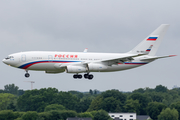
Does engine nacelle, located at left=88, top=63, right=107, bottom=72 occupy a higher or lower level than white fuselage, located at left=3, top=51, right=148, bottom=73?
lower

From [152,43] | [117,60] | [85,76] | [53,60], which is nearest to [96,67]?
[117,60]

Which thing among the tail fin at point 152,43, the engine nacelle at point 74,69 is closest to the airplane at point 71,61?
the engine nacelle at point 74,69

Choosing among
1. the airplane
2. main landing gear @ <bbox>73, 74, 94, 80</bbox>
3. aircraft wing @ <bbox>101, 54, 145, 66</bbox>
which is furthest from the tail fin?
main landing gear @ <bbox>73, 74, 94, 80</bbox>

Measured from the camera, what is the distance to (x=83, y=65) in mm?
78375

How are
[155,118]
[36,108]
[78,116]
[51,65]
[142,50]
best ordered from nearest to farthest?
1. [51,65]
2. [142,50]
3. [78,116]
4. [155,118]
5. [36,108]

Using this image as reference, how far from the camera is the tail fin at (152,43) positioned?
87188 mm

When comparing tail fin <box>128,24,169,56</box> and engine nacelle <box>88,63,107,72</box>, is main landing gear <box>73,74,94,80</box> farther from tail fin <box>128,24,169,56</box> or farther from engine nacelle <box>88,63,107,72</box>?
tail fin <box>128,24,169,56</box>

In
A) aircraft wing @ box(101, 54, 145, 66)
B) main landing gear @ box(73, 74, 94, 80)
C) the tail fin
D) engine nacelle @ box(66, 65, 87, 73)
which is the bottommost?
main landing gear @ box(73, 74, 94, 80)

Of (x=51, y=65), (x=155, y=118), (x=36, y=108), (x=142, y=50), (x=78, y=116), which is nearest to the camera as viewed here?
(x=51, y=65)

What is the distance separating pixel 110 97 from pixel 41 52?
10976cm

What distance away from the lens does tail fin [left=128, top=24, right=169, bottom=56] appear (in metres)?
87.2

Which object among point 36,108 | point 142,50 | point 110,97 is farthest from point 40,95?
point 142,50

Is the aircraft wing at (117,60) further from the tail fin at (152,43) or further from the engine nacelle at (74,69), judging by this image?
the tail fin at (152,43)

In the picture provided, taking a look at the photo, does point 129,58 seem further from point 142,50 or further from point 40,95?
point 40,95
